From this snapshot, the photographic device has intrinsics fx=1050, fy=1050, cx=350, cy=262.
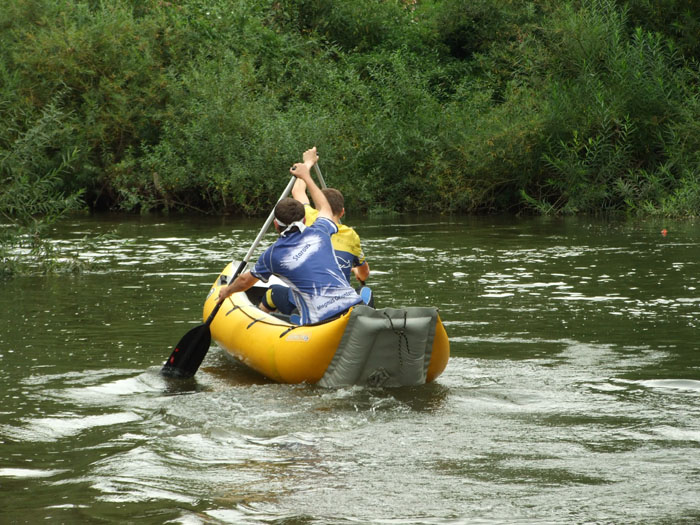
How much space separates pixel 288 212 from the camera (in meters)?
7.00

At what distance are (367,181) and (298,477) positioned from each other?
59.2 ft

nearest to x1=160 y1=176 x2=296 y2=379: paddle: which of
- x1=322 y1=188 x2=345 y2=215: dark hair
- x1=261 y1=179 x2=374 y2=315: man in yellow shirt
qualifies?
x1=261 y1=179 x2=374 y2=315: man in yellow shirt

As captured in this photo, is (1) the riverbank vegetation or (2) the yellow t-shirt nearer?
(2) the yellow t-shirt

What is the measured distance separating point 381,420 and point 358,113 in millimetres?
18239

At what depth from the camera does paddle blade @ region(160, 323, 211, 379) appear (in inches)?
290

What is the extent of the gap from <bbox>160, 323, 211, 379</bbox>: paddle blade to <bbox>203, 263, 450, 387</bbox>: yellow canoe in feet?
1.98

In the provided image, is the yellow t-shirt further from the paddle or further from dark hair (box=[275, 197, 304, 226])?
dark hair (box=[275, 197, 304, 226])

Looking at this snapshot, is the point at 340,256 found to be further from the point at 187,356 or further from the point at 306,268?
the point at 187,356

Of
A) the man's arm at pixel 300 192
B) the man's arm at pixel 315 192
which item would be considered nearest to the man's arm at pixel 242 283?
the man's arm at pixel 315 192

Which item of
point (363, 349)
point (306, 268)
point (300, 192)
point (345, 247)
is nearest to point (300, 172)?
point (300, 192)

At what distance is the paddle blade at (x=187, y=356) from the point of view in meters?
7.38

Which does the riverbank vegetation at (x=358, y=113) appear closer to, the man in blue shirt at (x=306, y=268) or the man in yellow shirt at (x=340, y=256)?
the man in yellow shirt at (x=340, y=256)

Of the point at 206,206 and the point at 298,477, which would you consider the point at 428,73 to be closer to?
the point at 206,206

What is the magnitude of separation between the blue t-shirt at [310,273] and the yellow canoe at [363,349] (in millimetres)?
213
